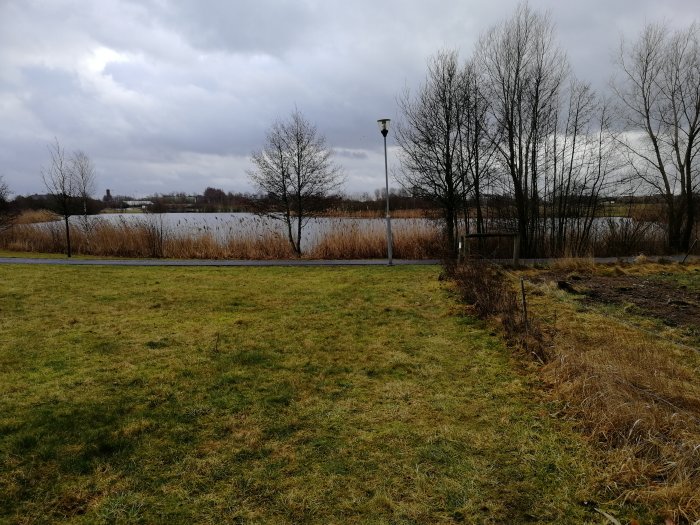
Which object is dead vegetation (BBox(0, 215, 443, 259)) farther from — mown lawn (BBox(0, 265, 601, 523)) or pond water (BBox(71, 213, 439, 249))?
mown lawn (BBox(0, 265, 601, 523))

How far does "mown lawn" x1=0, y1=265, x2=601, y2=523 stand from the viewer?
2422mm

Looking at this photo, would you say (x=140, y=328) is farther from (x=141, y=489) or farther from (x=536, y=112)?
(x=536, y=112)

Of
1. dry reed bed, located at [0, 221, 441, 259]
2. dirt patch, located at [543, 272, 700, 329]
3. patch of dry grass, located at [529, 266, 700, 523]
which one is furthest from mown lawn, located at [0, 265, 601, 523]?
dry reed bed, located at [0, 221, 441, 259]

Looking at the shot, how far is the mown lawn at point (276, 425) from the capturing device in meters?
2.42

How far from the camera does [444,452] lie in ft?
9.57

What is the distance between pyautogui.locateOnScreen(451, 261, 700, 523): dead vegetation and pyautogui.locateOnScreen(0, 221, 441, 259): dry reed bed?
27.1 feet

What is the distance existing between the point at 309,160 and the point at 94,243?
371 inches

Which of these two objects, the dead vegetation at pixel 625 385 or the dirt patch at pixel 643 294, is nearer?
the dead vegetation at pixel 625 385

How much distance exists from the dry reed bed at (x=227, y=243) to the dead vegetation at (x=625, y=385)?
827 cm

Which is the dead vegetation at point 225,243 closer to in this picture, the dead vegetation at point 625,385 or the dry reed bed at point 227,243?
the dry reed bed at point 227,243

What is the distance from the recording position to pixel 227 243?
17.0 meters

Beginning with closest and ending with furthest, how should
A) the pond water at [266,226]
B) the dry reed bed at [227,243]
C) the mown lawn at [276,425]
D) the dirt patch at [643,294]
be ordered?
the mown lawn at [276,425]
the dirt patch at [643,294]
the dry reed bed at [227,243]
the pond water at [266,226]

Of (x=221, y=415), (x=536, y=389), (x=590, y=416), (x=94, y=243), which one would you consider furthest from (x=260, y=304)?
(x=94, y=243)

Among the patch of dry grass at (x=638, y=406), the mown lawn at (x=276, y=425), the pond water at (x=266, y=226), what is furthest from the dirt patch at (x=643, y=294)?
the pond water at (x=266, y=226)
